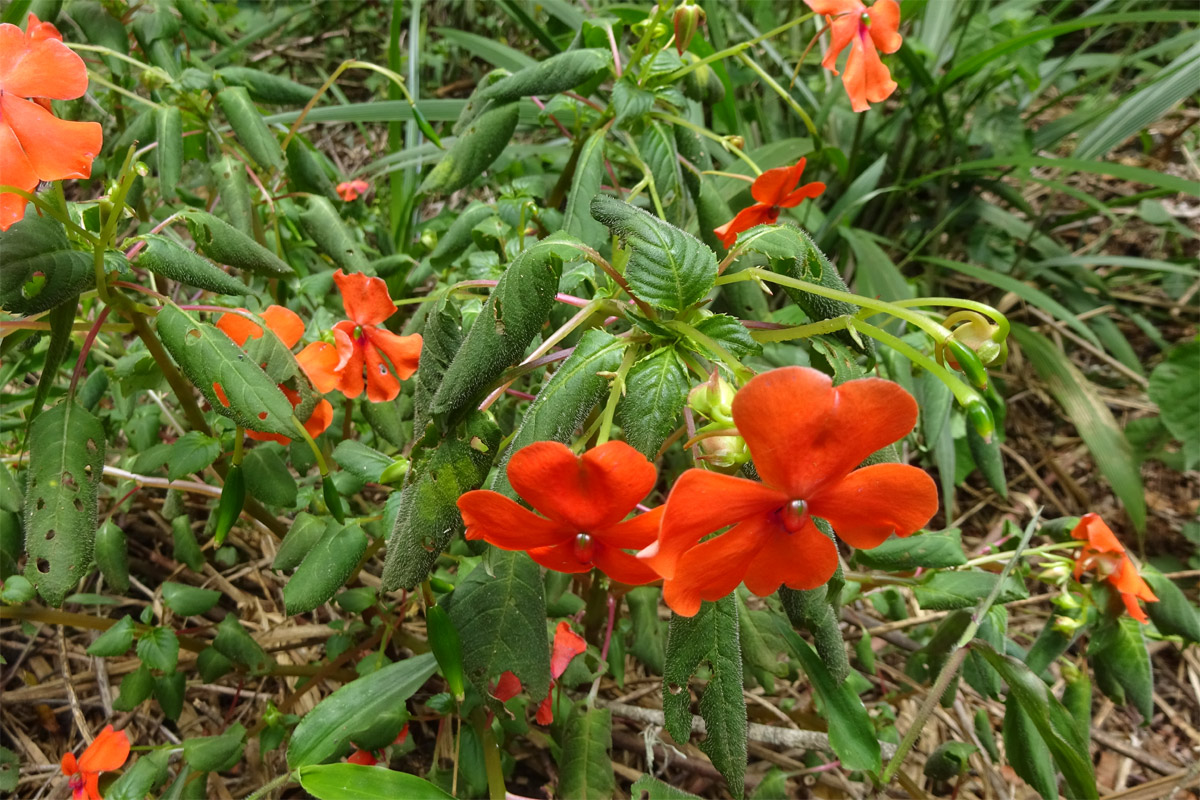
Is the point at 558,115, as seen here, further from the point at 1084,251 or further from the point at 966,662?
the point at 1084,251

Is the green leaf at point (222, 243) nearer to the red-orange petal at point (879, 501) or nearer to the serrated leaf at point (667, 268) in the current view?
the serrated leaf at point (667, 268)

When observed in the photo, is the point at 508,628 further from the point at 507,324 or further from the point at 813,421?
the point at 813,421

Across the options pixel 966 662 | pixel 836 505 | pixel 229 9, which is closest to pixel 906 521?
pixel 836 505

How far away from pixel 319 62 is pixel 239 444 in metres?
2.01

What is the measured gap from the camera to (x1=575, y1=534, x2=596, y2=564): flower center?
1.65ft

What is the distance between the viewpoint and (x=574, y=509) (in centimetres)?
48

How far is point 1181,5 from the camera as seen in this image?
8.08 feet

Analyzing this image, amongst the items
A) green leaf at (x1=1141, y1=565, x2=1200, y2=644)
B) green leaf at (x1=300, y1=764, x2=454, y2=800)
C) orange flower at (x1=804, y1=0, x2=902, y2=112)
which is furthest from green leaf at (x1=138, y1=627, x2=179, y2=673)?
green leaf at (x1=1141, y1=565, x2=1200, y2=644)

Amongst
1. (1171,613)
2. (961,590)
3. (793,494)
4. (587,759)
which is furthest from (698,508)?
(1171,613)

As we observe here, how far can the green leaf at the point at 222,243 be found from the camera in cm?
76

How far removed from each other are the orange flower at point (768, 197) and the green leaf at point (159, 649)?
31.2 inches

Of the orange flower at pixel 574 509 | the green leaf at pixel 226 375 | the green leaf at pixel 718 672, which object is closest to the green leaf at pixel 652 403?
Answer: the orange flower at pixel 574 509

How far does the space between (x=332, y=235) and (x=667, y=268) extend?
70cm

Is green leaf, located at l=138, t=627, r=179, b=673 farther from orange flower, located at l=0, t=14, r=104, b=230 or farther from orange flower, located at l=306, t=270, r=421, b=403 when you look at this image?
orange flower, located at l=0, t=14, r=104, b=230
